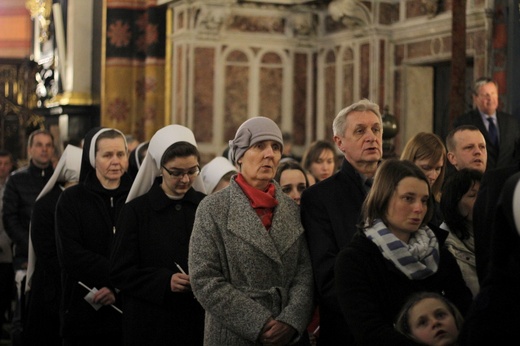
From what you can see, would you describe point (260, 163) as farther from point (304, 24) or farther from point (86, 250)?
point (304, 24)

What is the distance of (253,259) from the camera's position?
15.6 ft

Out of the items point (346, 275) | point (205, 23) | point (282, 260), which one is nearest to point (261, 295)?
point (282, 260)

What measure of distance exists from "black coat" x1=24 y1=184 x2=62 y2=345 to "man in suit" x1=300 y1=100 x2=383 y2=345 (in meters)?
2.84

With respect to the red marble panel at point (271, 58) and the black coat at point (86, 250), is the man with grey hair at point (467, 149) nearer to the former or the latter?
the black coat at point (86, 250)

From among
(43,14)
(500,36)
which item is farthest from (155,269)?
(43,14)

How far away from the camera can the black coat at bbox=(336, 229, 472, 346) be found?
4.08 metres

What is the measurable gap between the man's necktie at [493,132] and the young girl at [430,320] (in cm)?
468

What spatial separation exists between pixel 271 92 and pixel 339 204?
952 centimetres

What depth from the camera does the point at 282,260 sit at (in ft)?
15.8

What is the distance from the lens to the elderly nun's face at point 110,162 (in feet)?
21.8

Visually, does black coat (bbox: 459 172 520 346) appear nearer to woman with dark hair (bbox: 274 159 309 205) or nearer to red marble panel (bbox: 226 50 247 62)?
woman with dark hair (bbox: 274 159 309 205)

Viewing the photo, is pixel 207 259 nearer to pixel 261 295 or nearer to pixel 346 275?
pixel 261 295

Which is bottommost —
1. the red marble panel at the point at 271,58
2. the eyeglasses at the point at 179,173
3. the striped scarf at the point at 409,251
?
the striped scarf at the point at 409,251

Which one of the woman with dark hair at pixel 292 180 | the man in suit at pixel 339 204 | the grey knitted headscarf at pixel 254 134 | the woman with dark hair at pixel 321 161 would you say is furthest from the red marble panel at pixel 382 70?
the grey knitted headscarf at pixel 254 134
